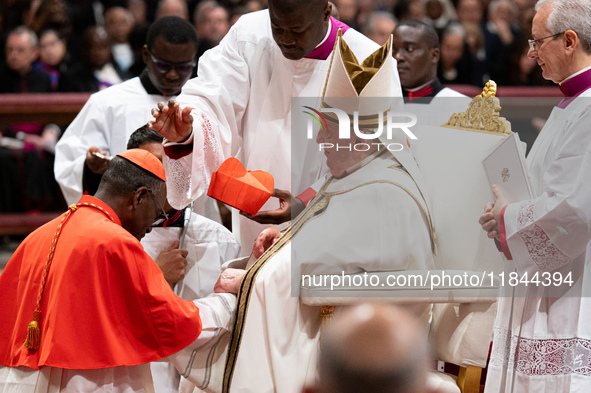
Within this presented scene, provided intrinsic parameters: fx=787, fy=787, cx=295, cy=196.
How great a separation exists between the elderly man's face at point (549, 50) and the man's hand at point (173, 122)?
147 centimetres

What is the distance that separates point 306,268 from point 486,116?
44.0 inches

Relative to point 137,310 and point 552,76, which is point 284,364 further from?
point 552,76

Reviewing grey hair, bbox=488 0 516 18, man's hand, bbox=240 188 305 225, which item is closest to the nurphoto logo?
man's hand, bbox=240 188 305 225

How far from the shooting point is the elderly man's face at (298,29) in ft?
11.1

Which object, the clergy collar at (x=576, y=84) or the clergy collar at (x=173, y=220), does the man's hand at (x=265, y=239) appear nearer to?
the clergy collar at (x=173, y=220)

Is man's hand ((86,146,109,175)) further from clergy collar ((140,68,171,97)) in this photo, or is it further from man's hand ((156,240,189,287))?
man's hand ((156,240,189,287))

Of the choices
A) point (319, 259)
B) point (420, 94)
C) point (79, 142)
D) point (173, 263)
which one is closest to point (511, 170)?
point (319, 259)

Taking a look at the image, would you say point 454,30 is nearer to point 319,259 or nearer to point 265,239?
point 265,239

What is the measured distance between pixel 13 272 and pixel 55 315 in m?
0.33

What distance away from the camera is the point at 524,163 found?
3.12m

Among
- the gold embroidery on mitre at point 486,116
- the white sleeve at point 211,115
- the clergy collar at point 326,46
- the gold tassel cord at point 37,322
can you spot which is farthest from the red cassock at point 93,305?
the gold embroidery on mitre at point 486,116

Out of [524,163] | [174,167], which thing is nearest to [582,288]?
[524,163]

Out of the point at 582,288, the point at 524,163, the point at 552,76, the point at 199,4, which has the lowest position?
the point at 582,288

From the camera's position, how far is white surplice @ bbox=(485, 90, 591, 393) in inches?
120
